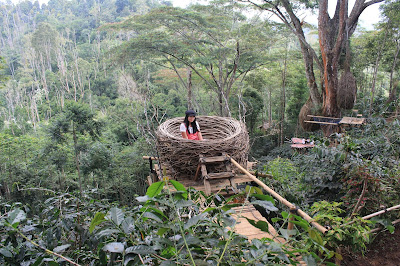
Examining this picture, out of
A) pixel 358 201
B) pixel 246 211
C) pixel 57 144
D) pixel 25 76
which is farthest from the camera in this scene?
pixel 25 76

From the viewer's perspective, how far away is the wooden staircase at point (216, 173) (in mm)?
2998

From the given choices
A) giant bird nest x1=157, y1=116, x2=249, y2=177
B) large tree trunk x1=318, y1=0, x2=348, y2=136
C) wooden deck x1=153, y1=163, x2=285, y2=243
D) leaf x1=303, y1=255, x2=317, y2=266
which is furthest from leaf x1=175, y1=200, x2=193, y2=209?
large tree trunk x1=318, y1=0, x2=348, y2=136

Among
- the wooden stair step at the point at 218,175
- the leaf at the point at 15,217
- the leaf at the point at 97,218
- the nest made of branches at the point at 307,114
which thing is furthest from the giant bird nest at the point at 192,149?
the nest made of branches at the point at 307,114

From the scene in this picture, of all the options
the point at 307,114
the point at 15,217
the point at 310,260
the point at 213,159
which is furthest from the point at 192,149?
the point at 307,114

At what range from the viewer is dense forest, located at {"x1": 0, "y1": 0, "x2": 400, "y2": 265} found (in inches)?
33.3

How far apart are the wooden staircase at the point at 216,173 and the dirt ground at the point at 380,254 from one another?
1.22 metres

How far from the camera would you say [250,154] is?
12.7m

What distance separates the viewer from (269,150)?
44.7ft

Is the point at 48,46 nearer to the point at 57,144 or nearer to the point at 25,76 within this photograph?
the point at 25,76

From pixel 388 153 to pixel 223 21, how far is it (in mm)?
8481

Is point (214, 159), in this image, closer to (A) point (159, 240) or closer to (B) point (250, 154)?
(A) point (159, 240)

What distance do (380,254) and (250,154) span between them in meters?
10.2

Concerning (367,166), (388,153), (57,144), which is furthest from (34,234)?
(57,144)

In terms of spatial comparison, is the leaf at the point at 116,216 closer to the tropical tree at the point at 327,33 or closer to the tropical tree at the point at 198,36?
the tropical tree at the point at 327,33
